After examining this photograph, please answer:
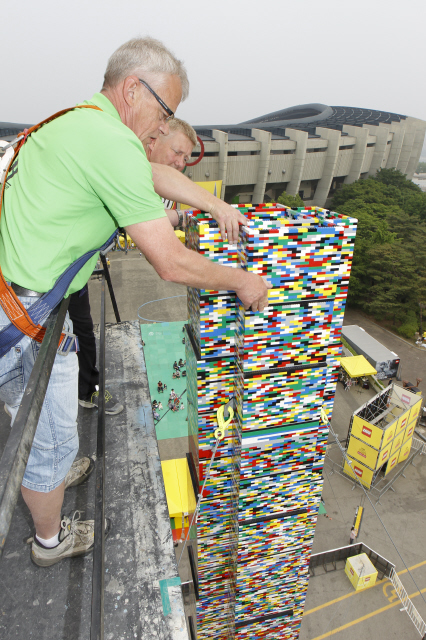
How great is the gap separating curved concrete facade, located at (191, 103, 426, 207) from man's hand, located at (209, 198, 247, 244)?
106 feet

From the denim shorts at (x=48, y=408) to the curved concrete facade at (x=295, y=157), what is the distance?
3436 cm

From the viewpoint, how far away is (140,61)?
239 centimetres

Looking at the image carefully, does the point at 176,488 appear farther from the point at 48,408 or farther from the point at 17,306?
the point at 17,306

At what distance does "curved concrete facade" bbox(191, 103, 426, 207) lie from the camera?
3538cm

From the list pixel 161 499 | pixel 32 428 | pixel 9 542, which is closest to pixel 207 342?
pixel 161 499

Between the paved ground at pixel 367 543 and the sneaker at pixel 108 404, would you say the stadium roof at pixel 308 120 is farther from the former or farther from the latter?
the sneaker at pixel 108 404

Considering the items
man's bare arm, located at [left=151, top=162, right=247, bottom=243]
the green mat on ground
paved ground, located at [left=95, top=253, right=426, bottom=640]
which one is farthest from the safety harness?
the green mat on ground

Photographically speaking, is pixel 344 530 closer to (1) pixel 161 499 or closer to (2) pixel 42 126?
(1) pixel 161 499

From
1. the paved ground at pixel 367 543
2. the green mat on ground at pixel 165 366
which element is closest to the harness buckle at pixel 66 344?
the paved ground at pixel 367 543

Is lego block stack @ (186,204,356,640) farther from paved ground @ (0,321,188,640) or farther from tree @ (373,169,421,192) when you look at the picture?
tree @ (373,169,421,192)

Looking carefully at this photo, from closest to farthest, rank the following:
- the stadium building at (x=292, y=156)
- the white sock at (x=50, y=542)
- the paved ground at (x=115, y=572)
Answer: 1. the paved ground at (x=115, y=572)
2. the white sock at (x=50, y=542)
3. the stadium building at (x=292, y=156)

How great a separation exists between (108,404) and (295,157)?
3907 centimetres

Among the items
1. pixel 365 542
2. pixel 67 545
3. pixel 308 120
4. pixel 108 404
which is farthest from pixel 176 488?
pixel 308 120

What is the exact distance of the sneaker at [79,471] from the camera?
3.60 metres
